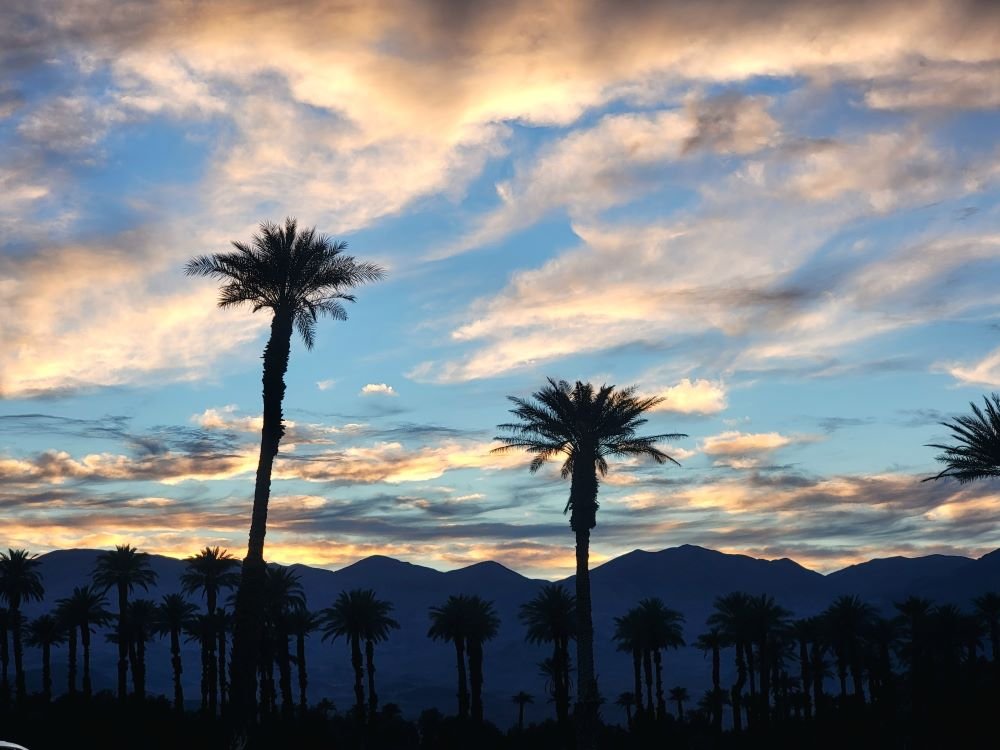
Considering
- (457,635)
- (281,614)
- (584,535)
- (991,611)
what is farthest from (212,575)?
(991,611)

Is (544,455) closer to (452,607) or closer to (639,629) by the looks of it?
(452,607)

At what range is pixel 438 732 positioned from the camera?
290 feet

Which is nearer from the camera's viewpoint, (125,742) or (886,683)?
(125,742)

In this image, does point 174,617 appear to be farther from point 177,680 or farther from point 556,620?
point 556,620

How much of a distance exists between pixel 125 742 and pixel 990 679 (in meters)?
73.5

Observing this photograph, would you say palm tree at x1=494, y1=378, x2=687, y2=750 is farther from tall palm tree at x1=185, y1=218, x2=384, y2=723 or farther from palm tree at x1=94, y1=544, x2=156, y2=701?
palm tree at x1=94, y1=544, x2=156, y2=701

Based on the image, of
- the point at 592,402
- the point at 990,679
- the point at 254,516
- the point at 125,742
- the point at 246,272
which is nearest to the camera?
the point at 254,516

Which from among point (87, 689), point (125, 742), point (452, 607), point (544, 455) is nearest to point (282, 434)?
point (544, 455)

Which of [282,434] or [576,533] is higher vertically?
[282,434]

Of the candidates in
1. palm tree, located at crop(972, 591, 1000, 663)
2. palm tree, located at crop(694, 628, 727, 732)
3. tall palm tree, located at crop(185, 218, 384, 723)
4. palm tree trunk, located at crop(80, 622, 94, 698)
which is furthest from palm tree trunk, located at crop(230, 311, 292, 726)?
palm tree, located at crop(972, 591, 1000, 663)

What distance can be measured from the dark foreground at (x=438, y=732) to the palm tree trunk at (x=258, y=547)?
1934cm

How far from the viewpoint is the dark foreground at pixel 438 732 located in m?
63.4

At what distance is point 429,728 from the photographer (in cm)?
9469

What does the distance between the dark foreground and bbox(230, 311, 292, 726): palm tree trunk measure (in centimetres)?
1934
